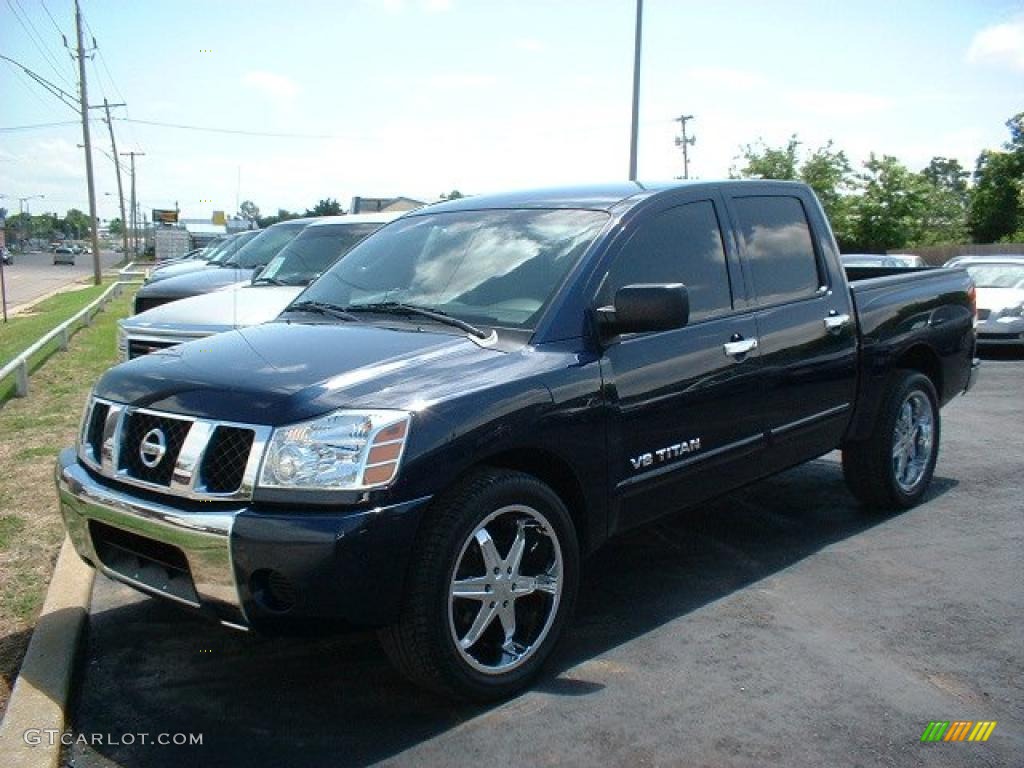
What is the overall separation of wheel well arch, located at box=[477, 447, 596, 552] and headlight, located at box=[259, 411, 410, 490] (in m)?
0.47

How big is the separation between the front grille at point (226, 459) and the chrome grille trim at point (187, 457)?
1 centimetres

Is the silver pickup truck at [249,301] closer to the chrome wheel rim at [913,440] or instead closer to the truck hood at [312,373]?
the truck hood at [312,373]

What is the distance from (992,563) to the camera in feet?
17.2

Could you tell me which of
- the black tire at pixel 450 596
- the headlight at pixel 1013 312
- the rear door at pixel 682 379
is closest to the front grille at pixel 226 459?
the black tire at pixel 450 596

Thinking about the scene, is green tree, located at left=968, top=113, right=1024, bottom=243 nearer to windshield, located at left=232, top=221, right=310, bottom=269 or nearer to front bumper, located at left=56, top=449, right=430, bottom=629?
windshield, located at left=232, top=221, right=310, bottom=269

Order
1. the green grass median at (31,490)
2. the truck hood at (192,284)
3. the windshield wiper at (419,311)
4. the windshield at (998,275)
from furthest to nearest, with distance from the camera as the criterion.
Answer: the windshield at (998,275) < the truck hood at (192,284) < the green grass median at (31,490) < the windshield wiper at (419,311)

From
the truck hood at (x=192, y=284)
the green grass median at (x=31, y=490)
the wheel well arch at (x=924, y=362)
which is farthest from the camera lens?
the truck hood at (x=192, y=284)

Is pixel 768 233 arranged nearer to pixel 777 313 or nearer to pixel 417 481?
pixel 777 313

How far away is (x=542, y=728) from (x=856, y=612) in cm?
176

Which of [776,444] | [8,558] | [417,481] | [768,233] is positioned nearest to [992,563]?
[776,444]

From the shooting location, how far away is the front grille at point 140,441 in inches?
142

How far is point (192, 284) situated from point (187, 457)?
789 cm

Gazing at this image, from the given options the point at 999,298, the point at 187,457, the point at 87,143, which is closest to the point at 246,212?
the point at 87,143

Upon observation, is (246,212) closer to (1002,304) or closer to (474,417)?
(1002,304)
